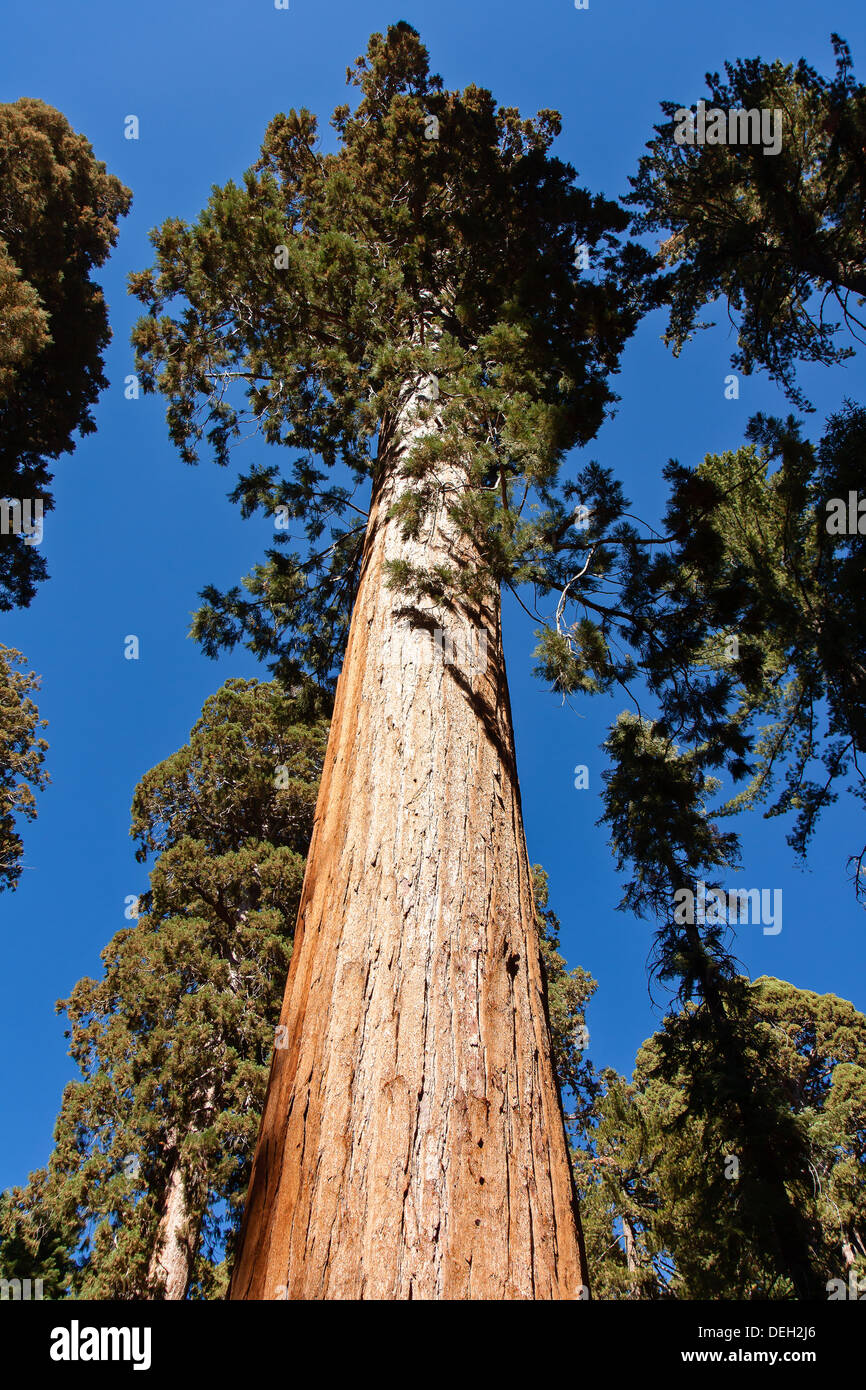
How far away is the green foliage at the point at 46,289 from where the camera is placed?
11.8 metres

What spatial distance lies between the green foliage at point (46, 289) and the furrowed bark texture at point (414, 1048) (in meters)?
10.9

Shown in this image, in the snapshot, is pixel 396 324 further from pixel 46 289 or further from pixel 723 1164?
pixel 46 289

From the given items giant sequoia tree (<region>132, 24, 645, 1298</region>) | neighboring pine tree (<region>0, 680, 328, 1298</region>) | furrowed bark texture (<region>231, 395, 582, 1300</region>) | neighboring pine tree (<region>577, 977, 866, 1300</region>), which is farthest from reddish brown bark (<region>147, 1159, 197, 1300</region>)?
furrowed bark texture (<region>231, 395, 582, 1300</region>)

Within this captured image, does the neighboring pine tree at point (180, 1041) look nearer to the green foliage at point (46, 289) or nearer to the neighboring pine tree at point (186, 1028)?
the neighboring pine tree at point (186, 1028)

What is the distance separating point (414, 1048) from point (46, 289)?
55.5 ft

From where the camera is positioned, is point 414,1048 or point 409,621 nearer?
point 414,1048

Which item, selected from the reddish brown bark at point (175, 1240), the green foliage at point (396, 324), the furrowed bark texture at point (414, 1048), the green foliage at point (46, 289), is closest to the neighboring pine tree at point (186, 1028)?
the reddish brown bark at point (175, 1240)

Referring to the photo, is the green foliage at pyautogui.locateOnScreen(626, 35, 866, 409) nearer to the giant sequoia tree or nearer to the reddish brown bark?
the giant sequoia tree

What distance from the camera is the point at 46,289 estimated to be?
1357 cm

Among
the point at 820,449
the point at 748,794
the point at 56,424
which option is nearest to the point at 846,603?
the point at 820,449

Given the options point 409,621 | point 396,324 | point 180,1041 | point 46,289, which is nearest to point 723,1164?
point 180,1041

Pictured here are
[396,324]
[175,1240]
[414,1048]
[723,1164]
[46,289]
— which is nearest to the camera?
[414,1048]

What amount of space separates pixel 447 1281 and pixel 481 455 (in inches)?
129
